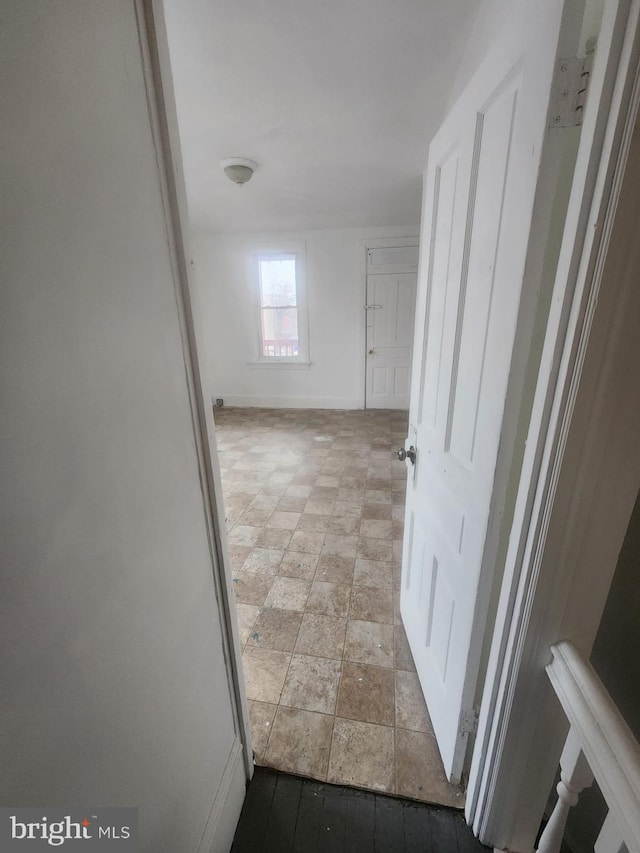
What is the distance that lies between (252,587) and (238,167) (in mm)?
3027

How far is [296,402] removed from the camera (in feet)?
17.8

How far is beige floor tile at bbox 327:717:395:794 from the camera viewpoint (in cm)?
112

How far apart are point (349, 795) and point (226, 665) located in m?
0.62

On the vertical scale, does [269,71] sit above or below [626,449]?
above

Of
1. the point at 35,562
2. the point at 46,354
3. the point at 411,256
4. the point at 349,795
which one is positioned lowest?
the point at 349,795

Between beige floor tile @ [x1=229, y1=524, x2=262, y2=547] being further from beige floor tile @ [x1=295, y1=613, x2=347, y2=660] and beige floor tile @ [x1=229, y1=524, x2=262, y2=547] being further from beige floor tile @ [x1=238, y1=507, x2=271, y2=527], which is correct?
beige floor tile @ [x1=295, y1=613, x2=347, y2=660]

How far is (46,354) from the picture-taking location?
0.43m

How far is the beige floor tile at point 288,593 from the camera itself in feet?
6.02

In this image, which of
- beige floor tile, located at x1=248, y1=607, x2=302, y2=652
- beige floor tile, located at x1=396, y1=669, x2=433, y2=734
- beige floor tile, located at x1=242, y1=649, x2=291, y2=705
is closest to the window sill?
beige floor tile, located at x1=248, y1=607, x2=302, y2=652

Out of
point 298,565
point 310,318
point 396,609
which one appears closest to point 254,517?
point 298,565

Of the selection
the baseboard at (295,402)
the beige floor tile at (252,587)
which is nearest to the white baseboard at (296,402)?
the baseboard at (295,402)

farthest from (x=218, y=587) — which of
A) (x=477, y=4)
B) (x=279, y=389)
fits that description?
(x=279, y=389)

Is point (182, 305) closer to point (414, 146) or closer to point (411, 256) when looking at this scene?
point (414, 146)

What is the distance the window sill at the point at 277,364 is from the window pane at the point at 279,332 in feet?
0.32
